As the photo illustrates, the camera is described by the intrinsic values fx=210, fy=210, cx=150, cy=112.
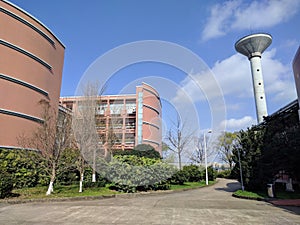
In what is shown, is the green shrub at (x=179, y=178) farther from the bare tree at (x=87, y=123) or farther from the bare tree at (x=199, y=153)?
the bare tree at (x=199, y=153)

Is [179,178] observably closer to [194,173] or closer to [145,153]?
[194,173]

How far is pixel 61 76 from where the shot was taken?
22.1 metres

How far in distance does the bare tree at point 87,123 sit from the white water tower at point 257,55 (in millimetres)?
23948

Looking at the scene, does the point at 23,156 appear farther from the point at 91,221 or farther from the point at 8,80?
the point at 91,221

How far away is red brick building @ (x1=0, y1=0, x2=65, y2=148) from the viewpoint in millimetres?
15492

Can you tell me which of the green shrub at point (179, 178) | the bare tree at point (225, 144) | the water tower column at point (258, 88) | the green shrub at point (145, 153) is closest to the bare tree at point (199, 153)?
the bare tree at point (225, 144)

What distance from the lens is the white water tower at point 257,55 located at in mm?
29516

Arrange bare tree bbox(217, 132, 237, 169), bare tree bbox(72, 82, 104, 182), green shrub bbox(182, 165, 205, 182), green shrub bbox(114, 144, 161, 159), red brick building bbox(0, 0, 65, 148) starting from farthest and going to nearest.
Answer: bare tree bbox(217, 132, 237, 169), green shrub bbox(114, 144, 161, 159), green shrub bbox(182, 165, 205, 182), red brick building bbox(0, 0, 65, 148), bare tree bbox(72, 82, 104, 182)

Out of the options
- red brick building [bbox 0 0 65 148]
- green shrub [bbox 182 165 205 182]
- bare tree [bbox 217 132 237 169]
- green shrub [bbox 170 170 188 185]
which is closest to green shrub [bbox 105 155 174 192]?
green shrub [bbox 170 170 188 185]

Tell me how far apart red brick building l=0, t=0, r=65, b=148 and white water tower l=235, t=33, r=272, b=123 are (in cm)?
→ 2656

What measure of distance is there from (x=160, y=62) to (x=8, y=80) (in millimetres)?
12940

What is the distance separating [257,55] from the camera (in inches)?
1276

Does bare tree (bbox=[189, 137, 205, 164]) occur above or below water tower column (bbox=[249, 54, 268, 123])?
below

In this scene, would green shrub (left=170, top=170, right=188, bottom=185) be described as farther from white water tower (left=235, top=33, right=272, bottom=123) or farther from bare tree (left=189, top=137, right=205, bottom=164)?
white water tower (left=235, top=33, right=272, bottom=123)
